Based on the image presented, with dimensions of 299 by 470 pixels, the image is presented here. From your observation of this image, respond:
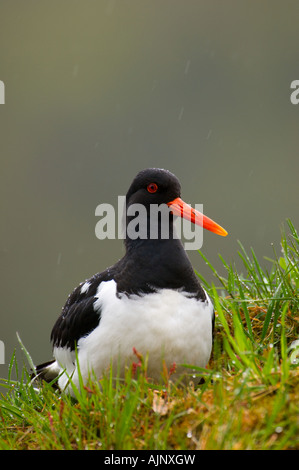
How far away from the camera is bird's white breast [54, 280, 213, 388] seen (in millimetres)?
5480

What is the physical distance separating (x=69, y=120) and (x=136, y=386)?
98205 mm

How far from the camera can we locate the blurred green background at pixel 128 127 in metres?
53.6

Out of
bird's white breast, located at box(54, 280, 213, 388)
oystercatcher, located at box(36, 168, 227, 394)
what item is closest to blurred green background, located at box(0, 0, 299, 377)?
oystercatcher, located at box(36, 168, 227, 394)

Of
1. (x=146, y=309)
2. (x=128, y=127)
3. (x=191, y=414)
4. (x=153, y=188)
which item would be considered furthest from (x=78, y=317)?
(x=128, y=127)

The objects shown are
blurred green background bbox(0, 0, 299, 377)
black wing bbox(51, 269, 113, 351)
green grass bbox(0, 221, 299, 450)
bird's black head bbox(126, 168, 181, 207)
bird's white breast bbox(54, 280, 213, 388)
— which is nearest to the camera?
green grass bbox(0, 221, 299, 450)

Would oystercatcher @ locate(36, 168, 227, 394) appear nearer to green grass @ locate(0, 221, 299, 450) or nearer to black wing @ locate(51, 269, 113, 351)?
black wing @ locate(51, 269, 113, 351)

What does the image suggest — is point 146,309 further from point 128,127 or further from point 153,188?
point 128,127

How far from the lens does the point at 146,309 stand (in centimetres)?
555

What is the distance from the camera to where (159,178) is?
6254 millimetres

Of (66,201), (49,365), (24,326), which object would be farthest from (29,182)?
(49,365)

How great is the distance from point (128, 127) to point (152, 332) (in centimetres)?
8762

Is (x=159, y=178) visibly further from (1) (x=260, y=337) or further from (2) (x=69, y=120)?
(2) (x=69, y=120)

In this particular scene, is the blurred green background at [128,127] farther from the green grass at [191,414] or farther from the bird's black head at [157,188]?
the green grass at [191,414]

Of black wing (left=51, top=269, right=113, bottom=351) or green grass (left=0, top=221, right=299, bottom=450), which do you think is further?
black wing (left=51, top=269, right=113, bottom=351)
